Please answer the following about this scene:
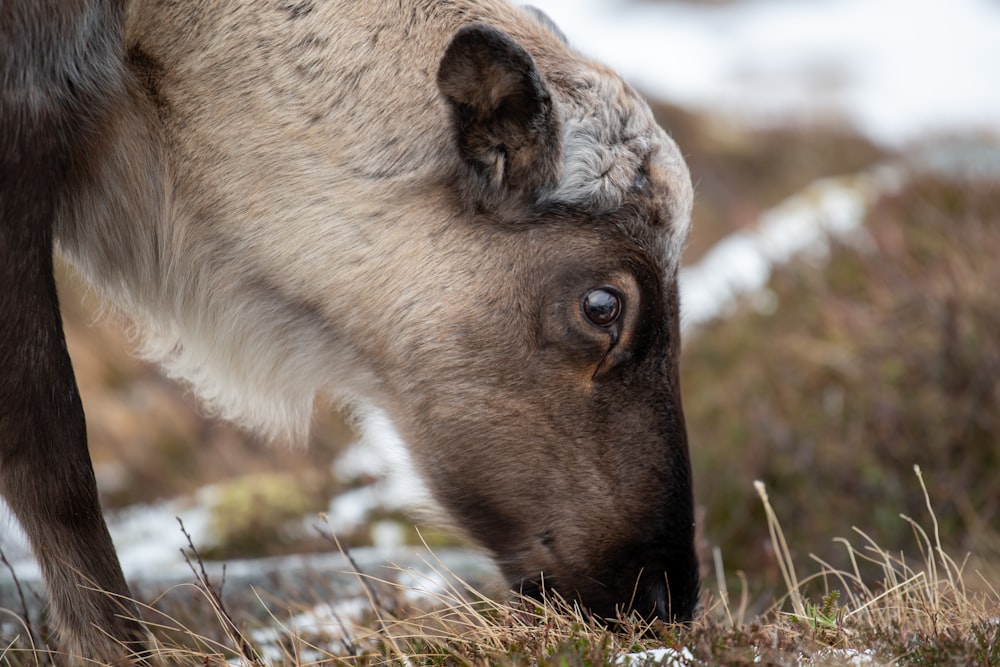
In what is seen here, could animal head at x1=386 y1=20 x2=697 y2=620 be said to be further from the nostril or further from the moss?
the moss

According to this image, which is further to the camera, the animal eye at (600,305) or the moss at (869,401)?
the moss at (869,401)

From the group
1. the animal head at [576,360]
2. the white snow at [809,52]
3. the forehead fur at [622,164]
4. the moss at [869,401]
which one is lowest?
the moss at [869,401]

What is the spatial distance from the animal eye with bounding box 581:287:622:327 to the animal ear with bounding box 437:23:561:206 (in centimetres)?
32

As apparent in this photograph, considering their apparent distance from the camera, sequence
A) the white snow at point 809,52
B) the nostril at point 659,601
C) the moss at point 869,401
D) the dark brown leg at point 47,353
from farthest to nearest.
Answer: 1. the white snow at point 809,52
2. the moss at point 869,401
3. the nostril at point 659,601
4. the dark brown leg at point 47,353

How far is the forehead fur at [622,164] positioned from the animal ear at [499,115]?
0.33 feet

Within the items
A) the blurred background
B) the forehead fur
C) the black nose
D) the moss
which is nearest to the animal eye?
the forehead fur

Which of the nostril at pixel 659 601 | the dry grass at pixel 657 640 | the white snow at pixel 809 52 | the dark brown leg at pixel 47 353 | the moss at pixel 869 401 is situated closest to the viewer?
the dry grass at pixel 657 640

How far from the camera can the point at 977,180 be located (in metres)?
8.58

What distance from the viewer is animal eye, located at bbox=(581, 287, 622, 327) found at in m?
2.90

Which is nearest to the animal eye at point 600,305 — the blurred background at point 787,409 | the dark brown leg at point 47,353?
the blurred background at point 787,409

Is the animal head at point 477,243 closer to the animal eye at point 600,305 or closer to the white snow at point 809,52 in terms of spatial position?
the animal eye at point 600,305

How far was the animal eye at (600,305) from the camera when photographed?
114 inches

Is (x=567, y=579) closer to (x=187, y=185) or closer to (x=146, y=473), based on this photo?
(x=187, y=185)

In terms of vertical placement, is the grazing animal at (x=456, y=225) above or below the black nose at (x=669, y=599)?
above
